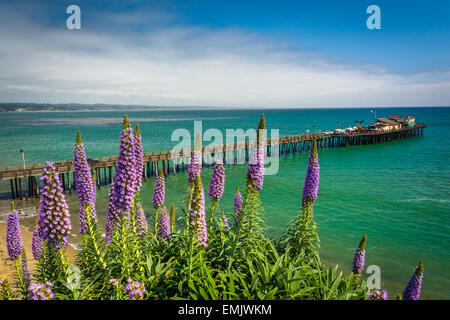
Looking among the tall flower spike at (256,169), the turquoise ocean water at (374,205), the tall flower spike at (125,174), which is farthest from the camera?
the turquoise ocean water at (374,205)

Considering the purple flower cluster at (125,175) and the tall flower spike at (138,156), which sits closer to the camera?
the purple flower cluster at (125,175)

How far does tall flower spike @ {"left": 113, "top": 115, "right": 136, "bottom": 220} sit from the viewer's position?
6.57m

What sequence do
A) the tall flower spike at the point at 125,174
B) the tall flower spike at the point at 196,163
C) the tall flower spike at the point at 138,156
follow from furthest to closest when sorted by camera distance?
the tall flower spike at the point at 196,163 → the tall flower spike at the point at 138,156 → the tall flower spike at the point at 125,174

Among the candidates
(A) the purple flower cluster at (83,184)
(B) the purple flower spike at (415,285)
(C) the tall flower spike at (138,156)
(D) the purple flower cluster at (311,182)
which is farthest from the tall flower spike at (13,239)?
(B) the purple flower spike at (415,285)

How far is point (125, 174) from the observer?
6684mm

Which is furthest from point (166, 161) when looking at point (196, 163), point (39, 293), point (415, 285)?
point (39, 293)

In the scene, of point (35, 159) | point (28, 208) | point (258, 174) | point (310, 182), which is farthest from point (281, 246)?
point (35, 159)

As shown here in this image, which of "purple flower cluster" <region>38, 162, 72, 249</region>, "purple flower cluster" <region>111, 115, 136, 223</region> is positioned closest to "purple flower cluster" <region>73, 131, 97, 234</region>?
"purple flower cluster" <region>111, 115, 136, 223</region>

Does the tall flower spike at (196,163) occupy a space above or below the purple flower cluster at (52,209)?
above

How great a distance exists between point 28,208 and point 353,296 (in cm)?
3816

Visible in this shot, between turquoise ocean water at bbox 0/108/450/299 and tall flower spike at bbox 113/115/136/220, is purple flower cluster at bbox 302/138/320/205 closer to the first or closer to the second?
tall flower spike at bbox 113/115/136/220

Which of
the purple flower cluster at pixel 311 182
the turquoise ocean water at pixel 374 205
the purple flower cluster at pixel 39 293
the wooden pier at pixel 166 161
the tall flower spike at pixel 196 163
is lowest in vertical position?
the turquoise ocean water at pixel 374 205

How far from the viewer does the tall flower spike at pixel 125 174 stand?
6.57 metres

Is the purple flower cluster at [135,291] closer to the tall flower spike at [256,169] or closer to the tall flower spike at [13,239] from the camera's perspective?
the tall flower spike at [256,169]
